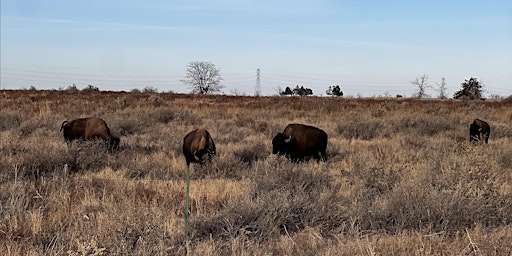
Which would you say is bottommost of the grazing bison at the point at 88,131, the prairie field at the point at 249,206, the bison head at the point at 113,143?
the prairie field at the point at 249,206

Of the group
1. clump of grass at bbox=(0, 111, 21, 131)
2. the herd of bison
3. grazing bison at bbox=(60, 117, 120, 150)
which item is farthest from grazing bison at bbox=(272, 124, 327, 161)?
clump of grass at bbox=(0, 111, 21, 131)

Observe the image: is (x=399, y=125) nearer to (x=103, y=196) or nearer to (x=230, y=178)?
(x=230, y=178)

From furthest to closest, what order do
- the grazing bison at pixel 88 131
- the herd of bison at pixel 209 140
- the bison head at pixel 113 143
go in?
the grazing bison at pixel 88 131 → the bison head at pixel 113 143 → the herd of bison at pixel 209 140

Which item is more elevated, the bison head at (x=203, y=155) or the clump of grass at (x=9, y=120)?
the clump of grass at (x=9, y=120)

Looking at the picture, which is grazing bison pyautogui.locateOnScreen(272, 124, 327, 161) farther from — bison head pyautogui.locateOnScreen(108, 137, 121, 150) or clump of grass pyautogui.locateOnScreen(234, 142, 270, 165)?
Result: bison head pyautogui.locateOnScreen(108, 137, 121, 150)

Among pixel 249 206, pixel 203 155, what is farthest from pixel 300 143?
pixel 249 206

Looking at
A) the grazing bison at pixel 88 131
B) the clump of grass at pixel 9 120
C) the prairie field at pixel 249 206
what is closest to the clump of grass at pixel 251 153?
the prairie field at pixel 249 206

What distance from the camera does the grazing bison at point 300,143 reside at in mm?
11125

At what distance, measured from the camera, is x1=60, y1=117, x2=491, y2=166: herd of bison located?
10.4m

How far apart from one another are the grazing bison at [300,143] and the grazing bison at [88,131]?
411cm

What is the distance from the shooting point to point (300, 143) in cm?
1138

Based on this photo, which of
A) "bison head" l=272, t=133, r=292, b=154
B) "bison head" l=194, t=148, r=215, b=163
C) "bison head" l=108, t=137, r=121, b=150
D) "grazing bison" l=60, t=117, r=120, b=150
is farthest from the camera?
"grazing bison" l=60, t=117, r=120, b=150

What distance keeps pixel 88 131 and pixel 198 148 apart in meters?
3.61

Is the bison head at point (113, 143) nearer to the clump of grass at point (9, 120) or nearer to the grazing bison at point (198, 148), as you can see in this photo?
the grazing bison at point (198, 148)
